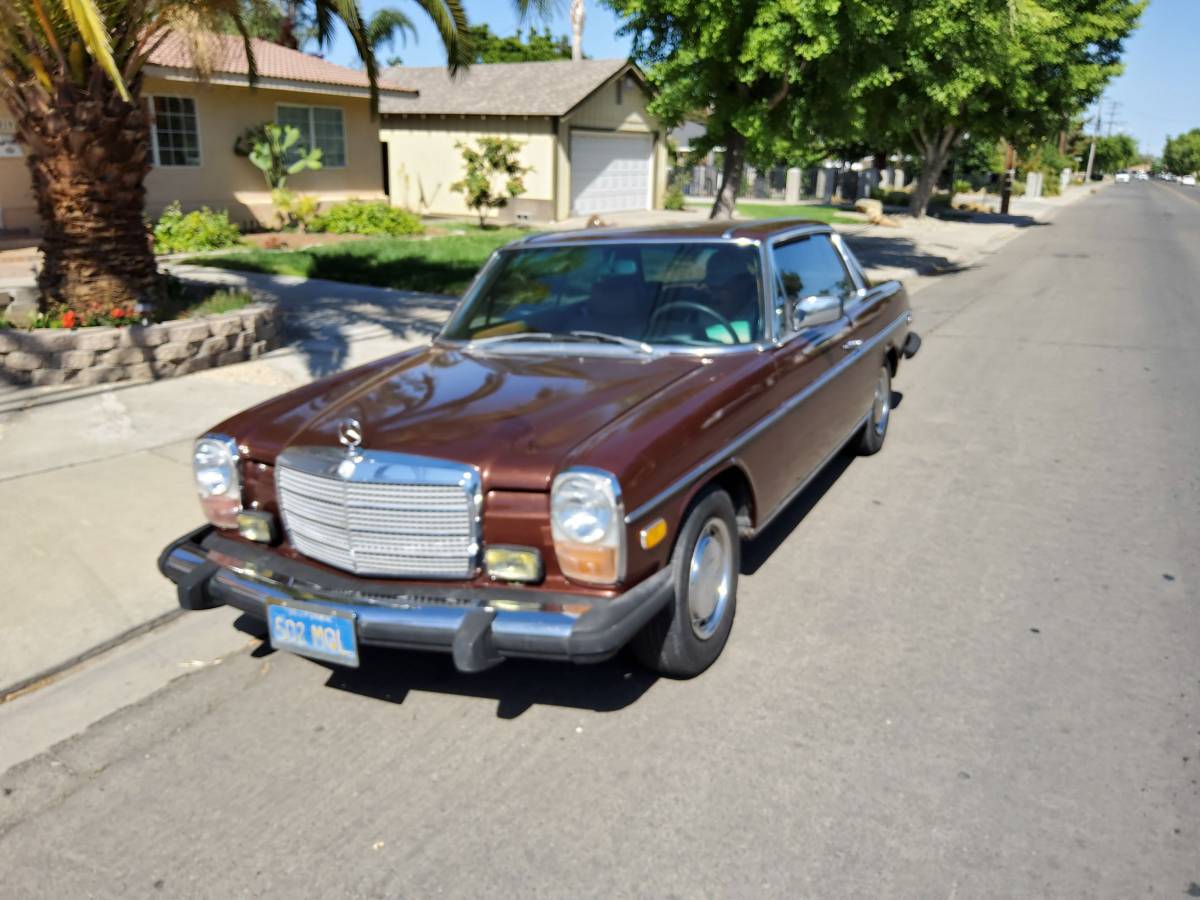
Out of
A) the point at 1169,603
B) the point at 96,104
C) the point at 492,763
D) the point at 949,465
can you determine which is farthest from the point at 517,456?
the point at 96,104

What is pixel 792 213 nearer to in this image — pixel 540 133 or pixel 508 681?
pixel 540 133

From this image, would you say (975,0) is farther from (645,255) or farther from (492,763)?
(492,763)

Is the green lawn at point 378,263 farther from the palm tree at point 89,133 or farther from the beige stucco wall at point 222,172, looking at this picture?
the palm tree at point 89,133

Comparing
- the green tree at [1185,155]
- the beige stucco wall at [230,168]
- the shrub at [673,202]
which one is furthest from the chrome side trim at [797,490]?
the green tree at [1185,155]

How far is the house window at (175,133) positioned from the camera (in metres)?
17.7

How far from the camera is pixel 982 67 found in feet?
61.8

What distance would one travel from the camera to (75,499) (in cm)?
556

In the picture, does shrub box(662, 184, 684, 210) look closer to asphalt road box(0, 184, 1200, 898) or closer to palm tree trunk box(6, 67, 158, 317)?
palm tree trunk box(6, 67, 158, 317)

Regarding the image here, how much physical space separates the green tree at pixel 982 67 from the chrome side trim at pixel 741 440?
8.30 meters

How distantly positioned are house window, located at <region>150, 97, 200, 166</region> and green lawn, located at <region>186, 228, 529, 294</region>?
3192 mm

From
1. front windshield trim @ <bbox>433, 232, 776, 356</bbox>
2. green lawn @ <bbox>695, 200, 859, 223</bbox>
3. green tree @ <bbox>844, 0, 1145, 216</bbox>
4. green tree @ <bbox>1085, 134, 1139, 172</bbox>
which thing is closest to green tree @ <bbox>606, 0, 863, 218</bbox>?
green tree @ <bbox>844, 0, 1145, 216</bbox>

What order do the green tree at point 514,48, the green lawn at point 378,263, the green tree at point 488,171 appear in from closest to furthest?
the green lawn at point 378,263, the green tree at point 488,171, the green tree at point 514,48

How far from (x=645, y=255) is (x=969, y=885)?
3010mm

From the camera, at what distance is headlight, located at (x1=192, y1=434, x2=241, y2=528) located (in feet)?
12.4
